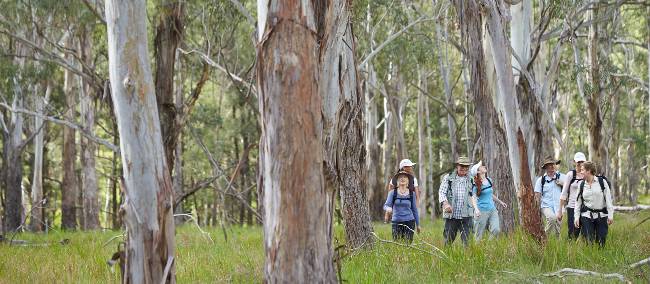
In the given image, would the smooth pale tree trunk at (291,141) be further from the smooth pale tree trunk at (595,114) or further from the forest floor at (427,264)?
the smooth pale tree trunk at (595,114)

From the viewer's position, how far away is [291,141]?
4988 mm

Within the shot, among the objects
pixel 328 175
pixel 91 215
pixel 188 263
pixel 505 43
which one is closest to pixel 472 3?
pixel 505 43

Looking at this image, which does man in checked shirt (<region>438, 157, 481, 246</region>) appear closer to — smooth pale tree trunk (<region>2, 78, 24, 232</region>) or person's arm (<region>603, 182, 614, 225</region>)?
person's arm (<region>603, 182, 614, 225</region>)

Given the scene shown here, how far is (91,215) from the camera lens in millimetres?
22188

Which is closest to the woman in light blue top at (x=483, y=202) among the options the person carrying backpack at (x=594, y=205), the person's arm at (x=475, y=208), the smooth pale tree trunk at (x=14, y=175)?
the person's arm at (x=475, y=208)

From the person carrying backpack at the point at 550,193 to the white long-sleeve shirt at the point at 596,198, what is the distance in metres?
1.58

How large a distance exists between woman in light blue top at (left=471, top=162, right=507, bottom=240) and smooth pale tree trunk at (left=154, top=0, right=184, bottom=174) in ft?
15.0

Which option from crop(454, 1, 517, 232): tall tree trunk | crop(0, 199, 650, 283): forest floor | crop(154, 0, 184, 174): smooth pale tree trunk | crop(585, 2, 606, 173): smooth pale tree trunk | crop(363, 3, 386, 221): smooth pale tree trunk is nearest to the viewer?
crop(0, 199, 650, 283): forest floor

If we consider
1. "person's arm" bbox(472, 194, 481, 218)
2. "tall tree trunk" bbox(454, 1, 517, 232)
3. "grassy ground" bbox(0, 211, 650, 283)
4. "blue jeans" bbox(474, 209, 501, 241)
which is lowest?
"grassy ground" bbox(0, 211, 650, 283)

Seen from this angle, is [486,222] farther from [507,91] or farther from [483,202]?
[507,91]

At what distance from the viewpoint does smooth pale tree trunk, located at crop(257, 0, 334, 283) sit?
16.4 feet

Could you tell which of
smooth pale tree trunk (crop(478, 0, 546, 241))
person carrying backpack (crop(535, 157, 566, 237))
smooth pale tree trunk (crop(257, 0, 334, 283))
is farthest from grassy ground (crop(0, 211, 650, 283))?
smooth pale tree trunk (crop(257, 0, 334, 283))

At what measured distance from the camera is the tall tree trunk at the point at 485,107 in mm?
10984

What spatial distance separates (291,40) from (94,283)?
3.58 m
